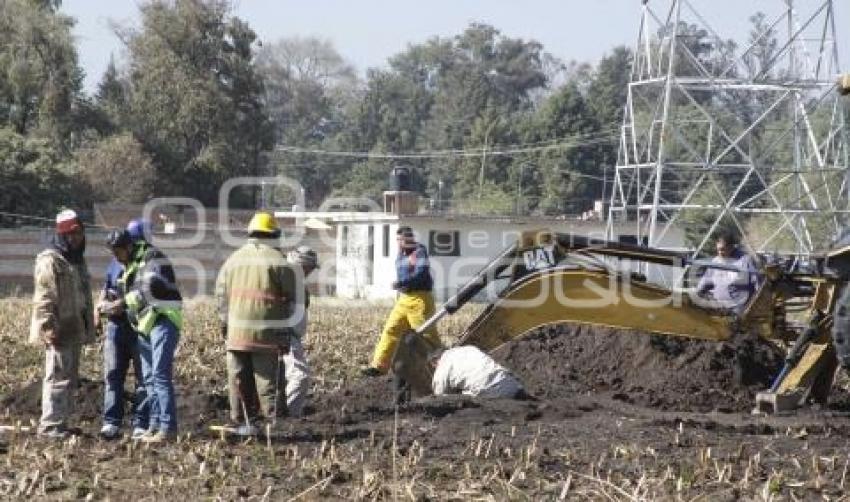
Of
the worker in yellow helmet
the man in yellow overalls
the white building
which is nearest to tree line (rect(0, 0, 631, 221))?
the white building

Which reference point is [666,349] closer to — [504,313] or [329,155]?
[504,313]

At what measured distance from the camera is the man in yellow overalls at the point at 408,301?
50.4 feet

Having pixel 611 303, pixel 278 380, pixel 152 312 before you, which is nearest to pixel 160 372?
pixel 152 312

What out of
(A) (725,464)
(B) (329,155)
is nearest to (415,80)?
(B) (329,155)

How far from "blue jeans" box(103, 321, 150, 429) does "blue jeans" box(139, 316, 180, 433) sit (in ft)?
0.89

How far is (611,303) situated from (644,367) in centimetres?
135

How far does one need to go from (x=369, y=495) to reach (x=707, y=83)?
27151 millimetres

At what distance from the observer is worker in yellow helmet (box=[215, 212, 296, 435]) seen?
11.0 metres

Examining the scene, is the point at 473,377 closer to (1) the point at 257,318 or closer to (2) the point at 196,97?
(1) the point at 257,318

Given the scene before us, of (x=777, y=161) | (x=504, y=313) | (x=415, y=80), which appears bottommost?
(x=504, y=313)

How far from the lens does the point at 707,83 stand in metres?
34.1

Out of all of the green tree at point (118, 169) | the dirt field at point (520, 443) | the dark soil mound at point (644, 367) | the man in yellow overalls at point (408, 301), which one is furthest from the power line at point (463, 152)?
the dirt field at point (520, 443)

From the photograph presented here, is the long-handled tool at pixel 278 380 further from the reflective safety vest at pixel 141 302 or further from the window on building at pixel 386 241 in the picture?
the window on building at pixel 386 241

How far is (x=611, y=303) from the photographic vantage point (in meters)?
12.7
